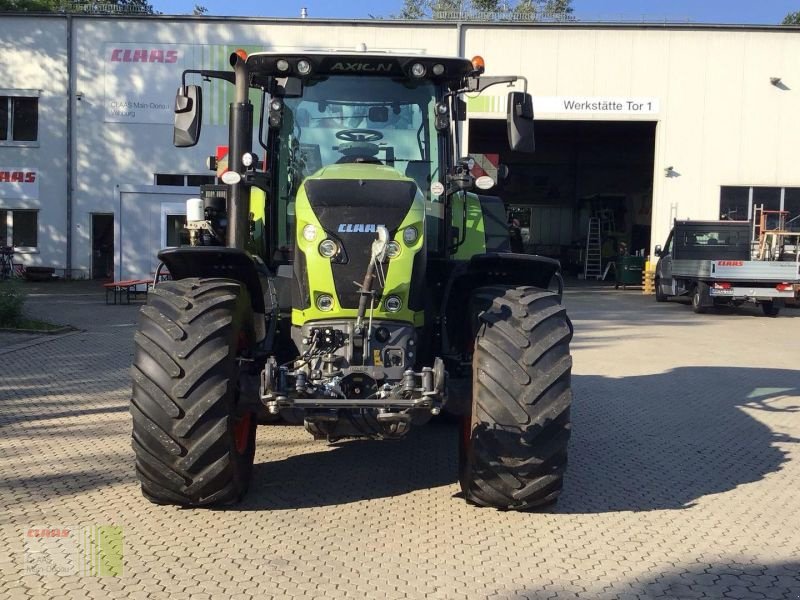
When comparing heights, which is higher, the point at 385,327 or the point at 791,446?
the point at 385,327

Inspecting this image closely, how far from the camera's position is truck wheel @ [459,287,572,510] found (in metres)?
4.68

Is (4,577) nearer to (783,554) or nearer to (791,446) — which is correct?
(783,554)

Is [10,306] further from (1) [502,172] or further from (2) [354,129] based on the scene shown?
(1) [502,172]

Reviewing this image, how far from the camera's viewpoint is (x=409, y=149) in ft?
19.8

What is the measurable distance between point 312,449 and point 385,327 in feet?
Result: 6.62

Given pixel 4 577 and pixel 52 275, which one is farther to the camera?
pixel 52 275

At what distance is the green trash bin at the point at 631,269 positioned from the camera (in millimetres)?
28469

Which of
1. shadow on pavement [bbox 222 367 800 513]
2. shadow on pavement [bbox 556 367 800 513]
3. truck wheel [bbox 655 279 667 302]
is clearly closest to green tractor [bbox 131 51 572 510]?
shadow on pavement [bbox 222 367 800 513]

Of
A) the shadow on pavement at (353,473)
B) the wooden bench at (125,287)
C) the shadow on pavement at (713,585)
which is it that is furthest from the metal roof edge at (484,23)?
the shadow on pavement at (713,585)

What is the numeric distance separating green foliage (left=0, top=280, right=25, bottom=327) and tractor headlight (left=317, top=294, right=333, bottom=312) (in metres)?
10.2

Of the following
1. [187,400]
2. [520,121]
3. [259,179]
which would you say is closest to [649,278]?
[520,121]

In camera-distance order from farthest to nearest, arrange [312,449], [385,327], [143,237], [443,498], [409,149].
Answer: [143,237]
[312,449]
[409,149]
[443,498]
[385,327]

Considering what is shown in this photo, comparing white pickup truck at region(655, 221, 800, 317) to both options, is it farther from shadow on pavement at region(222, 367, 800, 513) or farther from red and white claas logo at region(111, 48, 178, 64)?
red and white claas logo at region(111, 48, 178, 64)

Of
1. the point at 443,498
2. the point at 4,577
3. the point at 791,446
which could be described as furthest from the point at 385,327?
the point at 791,446
